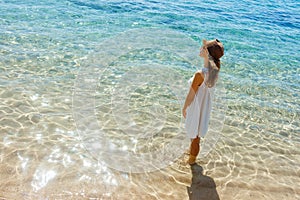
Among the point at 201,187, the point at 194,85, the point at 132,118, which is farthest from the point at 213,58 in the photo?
the point at 132,118

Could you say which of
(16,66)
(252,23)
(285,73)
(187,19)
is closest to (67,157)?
(16,66)

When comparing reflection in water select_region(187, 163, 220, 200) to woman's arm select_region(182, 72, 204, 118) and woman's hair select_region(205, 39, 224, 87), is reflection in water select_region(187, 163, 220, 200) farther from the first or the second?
woman's hair select_region(205, 39, 224, 87)

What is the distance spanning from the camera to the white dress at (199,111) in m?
3.88

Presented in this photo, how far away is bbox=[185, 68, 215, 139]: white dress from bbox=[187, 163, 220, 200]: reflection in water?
0.61 meters

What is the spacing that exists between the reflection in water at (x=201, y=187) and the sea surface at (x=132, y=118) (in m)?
0.02

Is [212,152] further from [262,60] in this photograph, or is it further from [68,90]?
[262,60]

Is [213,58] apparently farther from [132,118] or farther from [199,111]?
[132,118]

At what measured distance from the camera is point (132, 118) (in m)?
5.61

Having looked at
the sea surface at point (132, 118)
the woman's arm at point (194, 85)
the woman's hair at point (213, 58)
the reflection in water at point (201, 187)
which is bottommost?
the reflection in water at point (201, 187)

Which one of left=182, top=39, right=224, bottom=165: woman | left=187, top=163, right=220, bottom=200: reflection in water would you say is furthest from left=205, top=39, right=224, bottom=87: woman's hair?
left=187, top=163, right=220, bottom=200: reflection in water

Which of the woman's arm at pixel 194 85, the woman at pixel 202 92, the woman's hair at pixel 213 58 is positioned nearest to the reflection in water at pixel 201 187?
the woman at pixel 202 92

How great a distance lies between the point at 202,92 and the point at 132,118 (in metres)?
2.06

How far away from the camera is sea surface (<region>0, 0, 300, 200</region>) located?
4023 millimetres

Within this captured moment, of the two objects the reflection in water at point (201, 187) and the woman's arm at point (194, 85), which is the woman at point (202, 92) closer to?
the woman's arm at point (194, 85)
